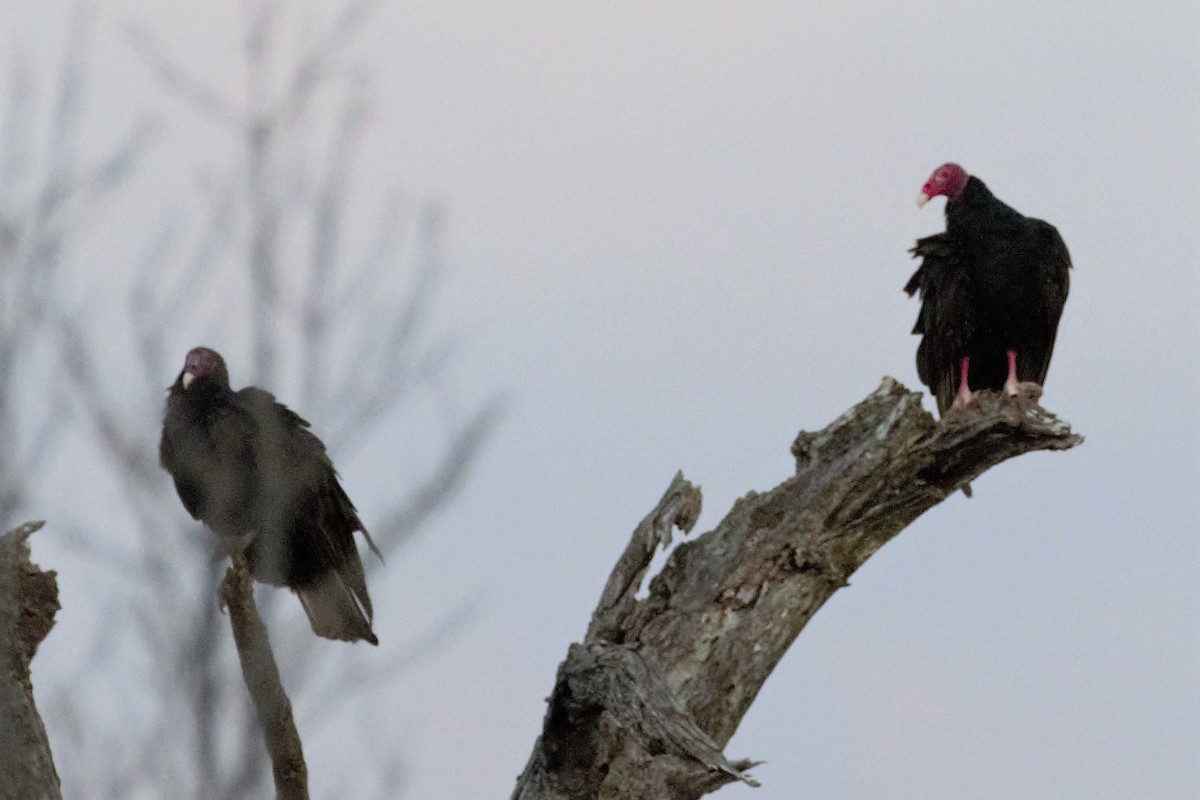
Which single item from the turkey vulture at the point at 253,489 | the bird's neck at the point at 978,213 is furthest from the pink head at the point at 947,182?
the turkey vulture at the point at 253,489

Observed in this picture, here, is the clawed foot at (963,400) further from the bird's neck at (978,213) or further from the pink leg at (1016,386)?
the bird's neck at (978,213)

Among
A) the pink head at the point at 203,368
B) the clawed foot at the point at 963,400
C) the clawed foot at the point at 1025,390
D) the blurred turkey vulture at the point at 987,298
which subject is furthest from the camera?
the blurred turkey vulture at the point at 987,298

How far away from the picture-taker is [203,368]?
15.9ft

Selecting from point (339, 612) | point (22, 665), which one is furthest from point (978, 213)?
point (22, 665)

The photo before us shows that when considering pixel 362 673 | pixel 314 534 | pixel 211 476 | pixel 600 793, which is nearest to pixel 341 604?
pixel 314 534

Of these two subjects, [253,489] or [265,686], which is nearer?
[265,686]

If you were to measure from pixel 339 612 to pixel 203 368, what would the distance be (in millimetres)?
897

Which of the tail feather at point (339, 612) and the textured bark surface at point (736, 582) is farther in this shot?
the tail feather at point (339, 612)

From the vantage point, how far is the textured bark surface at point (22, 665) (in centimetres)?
312

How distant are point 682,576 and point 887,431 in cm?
62

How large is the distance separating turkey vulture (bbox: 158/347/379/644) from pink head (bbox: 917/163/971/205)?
93.8 inches

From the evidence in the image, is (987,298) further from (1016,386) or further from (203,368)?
(203,368)

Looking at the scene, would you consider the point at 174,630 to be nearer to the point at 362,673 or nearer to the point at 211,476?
the point at 362,673

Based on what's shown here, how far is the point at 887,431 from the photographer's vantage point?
378cm
